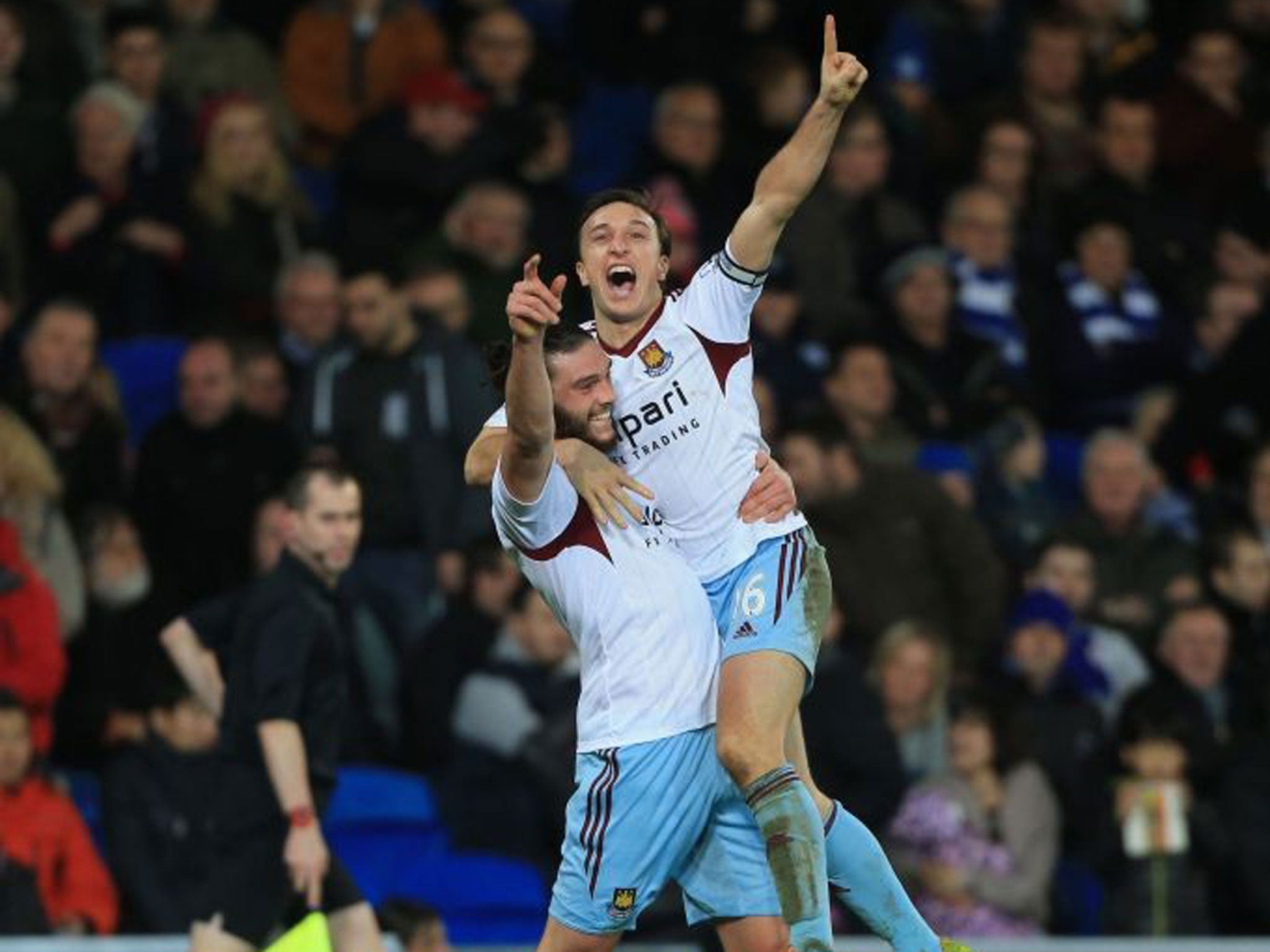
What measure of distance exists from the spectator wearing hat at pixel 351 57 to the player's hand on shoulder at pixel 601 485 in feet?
21.3

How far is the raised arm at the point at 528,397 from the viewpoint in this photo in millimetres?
7367

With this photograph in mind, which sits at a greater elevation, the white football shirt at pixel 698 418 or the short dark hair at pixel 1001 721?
the white football shirt at pixel 698 418

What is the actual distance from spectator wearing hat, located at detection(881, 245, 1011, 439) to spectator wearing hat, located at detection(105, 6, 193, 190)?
3153mm

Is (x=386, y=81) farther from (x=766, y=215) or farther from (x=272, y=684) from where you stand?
(x=766, y=215)

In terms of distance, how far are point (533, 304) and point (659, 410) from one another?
3.26 feet

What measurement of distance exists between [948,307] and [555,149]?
1.86 meters

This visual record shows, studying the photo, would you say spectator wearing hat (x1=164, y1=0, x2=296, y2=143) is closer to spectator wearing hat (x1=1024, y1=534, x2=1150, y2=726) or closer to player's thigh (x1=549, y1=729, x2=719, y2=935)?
spectator wearing hat (x1=1024, y1=534, x2=1150, y2=726)

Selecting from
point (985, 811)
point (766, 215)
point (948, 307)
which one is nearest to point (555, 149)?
point (948, 307)

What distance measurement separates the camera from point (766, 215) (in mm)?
8219

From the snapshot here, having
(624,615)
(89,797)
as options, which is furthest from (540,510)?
(89,797)

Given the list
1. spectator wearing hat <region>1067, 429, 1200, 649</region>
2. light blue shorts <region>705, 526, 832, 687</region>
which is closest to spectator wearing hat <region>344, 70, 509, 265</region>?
spectator wearing hat <region>1067, 429, 1200, 649</region>

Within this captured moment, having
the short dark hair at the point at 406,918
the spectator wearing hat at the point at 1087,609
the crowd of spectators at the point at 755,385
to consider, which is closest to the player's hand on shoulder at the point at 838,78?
the crowd of spectators at the point at 755,385

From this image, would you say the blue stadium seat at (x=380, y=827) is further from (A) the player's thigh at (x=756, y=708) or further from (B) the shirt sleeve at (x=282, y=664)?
(A) the player's thigh at (x=756, y=708)

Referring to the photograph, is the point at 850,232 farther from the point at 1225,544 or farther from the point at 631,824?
the point at 631,824
